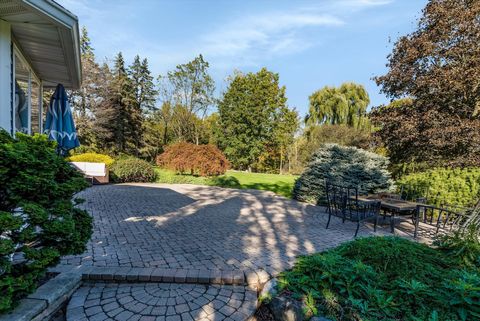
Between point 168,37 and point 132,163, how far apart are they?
5.83m

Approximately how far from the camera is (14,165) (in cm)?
184

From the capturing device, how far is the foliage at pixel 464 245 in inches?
108

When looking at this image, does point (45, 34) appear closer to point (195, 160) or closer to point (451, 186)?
point (451, 186)

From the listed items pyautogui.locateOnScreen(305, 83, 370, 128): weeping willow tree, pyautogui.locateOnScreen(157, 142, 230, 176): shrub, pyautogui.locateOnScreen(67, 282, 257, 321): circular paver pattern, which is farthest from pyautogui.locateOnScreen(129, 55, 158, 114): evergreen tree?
pyautogui.locateOnScreen(67, 282, 257, 321): circular paver pattern

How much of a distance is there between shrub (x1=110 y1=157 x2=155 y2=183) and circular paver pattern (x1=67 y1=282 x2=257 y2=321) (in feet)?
29.9

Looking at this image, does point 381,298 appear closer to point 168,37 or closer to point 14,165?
point 14,165

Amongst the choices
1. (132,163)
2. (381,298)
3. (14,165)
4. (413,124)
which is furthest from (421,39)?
(132,163)

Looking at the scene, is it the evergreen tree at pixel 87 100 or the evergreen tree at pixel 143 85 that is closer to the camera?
the evergreen tree at pixel 87 100

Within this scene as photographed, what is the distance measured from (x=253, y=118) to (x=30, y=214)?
2198cm

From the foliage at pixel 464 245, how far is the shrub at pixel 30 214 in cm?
409

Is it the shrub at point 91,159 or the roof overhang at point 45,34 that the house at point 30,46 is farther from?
the shrub at point 91,159

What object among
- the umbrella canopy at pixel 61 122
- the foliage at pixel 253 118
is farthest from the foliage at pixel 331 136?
the umbrella canopy at pixel 61 122

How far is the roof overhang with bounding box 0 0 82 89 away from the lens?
249 centimetres

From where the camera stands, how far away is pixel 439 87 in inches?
281
